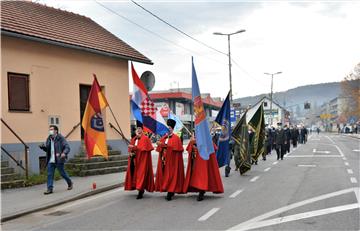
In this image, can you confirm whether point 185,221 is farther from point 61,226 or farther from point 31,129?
point 31,129

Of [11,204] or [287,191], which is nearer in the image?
[11,204]

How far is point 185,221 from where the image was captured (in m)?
8.73

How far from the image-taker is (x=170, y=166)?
11.4 meters

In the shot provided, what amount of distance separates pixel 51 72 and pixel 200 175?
8168 millimetres

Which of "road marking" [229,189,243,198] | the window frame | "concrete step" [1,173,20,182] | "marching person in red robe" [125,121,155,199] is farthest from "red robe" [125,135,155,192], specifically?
the window frame

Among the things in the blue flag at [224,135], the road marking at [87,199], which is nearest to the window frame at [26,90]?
the road marking at [87,199]

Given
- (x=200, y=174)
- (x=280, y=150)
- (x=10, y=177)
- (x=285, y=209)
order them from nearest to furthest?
(x=285, y=209) < (x=200, y=174) < (x=10, y=177) < (x=280, y=150)

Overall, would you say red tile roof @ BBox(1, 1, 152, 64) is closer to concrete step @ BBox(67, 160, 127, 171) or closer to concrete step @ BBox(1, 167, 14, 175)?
concrete step @ BBox(1, 167, 14, 175)

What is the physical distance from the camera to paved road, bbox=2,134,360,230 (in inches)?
330

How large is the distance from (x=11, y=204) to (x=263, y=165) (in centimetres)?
1193

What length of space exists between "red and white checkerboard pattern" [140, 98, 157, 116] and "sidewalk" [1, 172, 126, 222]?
97.1 inches

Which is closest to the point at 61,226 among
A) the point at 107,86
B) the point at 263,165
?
the point at 107,86

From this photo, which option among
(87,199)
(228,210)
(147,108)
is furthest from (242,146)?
(228,210)

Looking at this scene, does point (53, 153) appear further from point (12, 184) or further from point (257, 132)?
point (257, 132)
